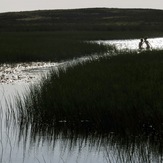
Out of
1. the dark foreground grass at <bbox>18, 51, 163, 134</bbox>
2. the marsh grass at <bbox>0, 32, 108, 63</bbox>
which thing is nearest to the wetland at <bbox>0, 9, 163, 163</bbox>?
→ the dark foreground grass at <bbox>18, 51, 163, 134</bbox>

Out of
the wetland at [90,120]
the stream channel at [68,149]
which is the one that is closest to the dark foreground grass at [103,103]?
the wetland at [90,120]

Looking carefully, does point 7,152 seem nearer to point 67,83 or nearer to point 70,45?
point 67,83

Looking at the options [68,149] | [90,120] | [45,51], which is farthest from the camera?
[45,51]

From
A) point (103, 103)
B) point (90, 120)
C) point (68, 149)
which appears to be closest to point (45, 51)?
point (103, 103)

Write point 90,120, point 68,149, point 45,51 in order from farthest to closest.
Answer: point 45,51 → point 90,120 → point 68,149

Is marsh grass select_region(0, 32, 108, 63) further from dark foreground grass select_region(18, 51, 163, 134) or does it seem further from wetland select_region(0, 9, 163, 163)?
dark foreground grass select_region(18, 51, 163, 134)

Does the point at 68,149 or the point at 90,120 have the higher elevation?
the point at 90,120

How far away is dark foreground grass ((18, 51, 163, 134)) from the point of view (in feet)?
37.2

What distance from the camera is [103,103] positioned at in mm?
12023

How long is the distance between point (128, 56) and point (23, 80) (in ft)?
16.8

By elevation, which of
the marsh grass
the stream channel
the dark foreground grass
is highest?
the marsh grass

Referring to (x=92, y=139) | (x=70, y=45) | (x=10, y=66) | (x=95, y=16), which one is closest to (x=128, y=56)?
(x=10, y=66)

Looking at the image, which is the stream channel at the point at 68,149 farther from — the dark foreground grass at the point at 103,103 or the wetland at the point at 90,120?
the dark foreground grass at the point at 103,103

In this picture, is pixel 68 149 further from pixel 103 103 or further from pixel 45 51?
pixel 45 51
